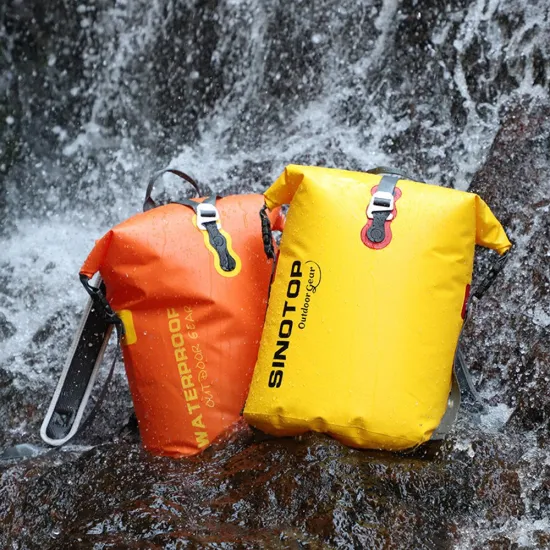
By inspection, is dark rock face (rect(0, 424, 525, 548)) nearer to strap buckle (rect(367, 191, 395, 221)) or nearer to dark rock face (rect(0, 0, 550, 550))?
dark rock face (rect(0, 0, 550, 550))

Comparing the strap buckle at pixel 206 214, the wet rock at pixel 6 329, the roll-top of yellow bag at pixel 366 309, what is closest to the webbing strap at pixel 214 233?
the strap buckle at pixel 206 214

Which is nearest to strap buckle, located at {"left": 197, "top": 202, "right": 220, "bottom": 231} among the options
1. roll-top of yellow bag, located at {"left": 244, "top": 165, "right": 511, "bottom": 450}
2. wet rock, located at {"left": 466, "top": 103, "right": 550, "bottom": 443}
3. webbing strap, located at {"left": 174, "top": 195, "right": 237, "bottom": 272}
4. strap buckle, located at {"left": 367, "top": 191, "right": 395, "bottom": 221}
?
webbing strap, located at {"left": 174, "top": 195, "right": 237, "bottom": 272}

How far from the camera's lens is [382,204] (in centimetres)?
224

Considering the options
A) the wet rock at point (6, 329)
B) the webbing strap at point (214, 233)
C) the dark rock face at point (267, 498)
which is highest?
the webbing strap at point (214, 233)

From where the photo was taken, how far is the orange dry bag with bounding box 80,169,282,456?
2.38 metres

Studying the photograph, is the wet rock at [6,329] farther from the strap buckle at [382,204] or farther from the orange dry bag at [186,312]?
the strap buckle at [382,204]

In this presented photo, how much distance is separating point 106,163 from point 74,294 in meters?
0.91

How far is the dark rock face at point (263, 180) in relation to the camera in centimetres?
207

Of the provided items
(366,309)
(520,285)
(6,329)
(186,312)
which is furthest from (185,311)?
(6,329)

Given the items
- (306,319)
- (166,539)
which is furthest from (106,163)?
(166,539)

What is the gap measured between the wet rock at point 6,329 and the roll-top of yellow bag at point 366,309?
1.84m

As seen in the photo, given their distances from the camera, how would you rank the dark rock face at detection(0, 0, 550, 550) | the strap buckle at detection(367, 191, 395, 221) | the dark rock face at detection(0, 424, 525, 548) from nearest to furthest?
1. the dark rock face at detection(0, 424, 525, 548)
2. the dark rock face at detection(0, 0, 550, 550)
3. the strap buckle at detection(367, 191, 395, 221)

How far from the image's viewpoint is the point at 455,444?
7.51 feet

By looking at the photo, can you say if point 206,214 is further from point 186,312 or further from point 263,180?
point 263,180
